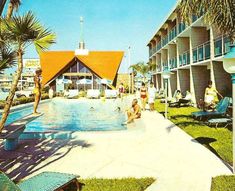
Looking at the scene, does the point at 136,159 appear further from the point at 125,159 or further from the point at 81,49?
the point at 81,49

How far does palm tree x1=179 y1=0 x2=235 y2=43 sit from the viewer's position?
10.2m

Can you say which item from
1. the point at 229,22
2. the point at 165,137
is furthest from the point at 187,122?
the point at 229,22

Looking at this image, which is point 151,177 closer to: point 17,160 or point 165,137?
point 17,160

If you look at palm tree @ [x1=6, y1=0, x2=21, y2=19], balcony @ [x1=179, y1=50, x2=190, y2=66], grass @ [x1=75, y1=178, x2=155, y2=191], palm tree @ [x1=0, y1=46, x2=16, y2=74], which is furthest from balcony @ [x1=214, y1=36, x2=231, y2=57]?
palm tree @ [x1=0, y1=46, x2=16, y2=74]

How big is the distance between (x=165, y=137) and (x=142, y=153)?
7.65ft

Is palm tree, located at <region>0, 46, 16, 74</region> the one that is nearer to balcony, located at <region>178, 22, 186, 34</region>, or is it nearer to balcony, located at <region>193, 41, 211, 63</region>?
balcony, located at <region>193, 41, 211, 63</region>

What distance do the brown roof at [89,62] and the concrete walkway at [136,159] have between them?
30817 millimetres

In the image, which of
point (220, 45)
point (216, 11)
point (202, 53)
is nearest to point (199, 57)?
point (202, 53)

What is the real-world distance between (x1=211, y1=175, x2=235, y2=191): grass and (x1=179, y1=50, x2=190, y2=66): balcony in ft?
64.0

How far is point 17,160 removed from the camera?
299 inches

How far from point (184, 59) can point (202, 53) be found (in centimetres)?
474

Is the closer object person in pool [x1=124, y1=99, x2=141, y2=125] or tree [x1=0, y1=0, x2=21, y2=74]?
tree [x1=0, y1=0, x2=21, y2=74]

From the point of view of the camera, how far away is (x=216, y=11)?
413 inches

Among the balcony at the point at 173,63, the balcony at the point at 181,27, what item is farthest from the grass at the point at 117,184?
the balcony at the point at 173,63
